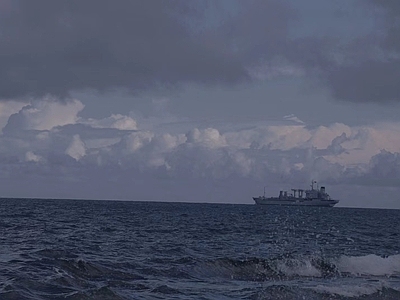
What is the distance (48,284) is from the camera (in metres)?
22.6

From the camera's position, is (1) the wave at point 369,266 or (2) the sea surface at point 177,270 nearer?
(2) the sea surface at point 177,270

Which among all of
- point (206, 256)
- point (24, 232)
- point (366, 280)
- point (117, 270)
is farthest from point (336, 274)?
point (24, 232)

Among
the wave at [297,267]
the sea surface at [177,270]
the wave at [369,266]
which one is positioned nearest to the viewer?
the sea surface at [177,270]

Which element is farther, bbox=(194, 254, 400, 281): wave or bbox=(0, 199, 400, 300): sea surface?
bbox=(194, 254, 400, 281): wave

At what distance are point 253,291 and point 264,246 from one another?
784 inches

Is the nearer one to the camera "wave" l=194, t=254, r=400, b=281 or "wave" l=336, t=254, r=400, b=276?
"wave" l=194, t=254, r=400, b=281

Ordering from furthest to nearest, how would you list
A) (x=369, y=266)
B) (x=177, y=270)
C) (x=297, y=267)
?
(x=369, y=266) → (x=297, y=267) → (x=177, y=270)

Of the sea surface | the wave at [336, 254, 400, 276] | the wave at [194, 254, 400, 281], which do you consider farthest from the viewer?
the wave at [336, 254, 400, 276]

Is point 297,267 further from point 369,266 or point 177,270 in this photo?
point 177,270

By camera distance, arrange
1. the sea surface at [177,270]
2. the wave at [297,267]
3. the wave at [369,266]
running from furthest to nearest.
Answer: the wave at [369,266], the wave at [297,267], the sea surface at [177,270]

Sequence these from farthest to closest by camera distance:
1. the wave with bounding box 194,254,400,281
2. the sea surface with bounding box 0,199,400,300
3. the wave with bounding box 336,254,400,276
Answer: the wave with bounding box 336,254,400,276 < the wave with bounding box 194,254,400,281 < the sea surface with bounding box 0,199,400,300

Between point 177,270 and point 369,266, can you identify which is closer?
point 177,270

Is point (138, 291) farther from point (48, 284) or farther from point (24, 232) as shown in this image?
point (24, 232)

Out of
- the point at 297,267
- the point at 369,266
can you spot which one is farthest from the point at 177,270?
the point at 369,266
